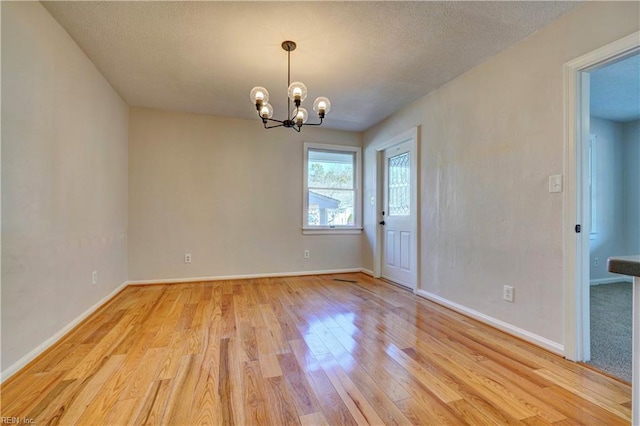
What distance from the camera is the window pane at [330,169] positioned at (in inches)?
188

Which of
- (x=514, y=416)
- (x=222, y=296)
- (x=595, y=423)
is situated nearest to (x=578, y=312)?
(x=595, y=423)

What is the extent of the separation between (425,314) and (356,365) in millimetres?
1273

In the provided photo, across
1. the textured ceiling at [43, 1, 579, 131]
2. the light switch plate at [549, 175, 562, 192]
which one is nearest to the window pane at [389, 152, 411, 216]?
the textured ceiling at [43, 1, 579, 131]

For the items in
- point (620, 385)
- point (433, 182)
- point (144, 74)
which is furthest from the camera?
point (433, 182)

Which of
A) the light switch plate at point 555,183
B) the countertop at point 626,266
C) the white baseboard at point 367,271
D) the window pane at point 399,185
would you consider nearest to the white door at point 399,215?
the window pane at point 399,185

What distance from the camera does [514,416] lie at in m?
1.38

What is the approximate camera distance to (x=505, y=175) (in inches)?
97.4

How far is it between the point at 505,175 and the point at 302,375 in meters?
2.28

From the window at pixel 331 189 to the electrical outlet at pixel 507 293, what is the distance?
2.70m

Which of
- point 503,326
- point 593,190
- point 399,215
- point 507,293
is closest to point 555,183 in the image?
point 507,293

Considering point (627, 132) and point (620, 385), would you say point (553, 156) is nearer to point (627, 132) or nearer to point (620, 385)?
point (620, 385)

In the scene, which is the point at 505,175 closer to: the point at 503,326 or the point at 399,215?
the point at 503,326

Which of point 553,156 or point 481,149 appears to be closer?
point 553,156

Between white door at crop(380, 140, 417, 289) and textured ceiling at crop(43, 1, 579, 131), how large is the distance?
0.94 m
